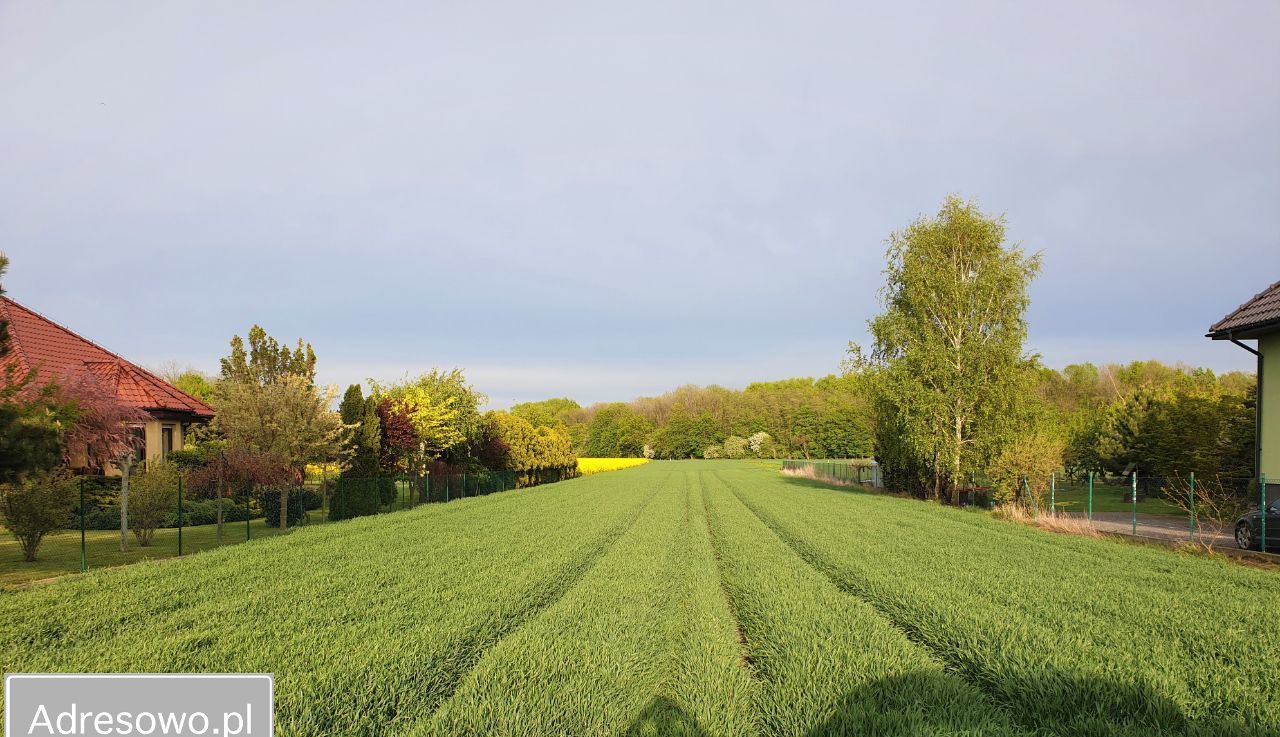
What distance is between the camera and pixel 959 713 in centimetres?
480

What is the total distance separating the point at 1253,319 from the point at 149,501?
25444mm

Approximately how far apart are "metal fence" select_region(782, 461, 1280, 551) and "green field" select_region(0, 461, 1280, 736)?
2.38 metres

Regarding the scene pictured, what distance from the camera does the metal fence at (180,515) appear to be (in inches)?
510

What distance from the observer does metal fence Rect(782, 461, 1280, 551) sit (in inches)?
531

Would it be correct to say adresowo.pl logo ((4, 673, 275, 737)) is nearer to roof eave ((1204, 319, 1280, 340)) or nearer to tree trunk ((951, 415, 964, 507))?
roof eave ((1204, 319, 1280, 340))

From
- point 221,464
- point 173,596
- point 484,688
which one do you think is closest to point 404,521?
point 221,464

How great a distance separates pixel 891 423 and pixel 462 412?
20708mm

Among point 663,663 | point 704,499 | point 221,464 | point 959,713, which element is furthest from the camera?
point 704,499

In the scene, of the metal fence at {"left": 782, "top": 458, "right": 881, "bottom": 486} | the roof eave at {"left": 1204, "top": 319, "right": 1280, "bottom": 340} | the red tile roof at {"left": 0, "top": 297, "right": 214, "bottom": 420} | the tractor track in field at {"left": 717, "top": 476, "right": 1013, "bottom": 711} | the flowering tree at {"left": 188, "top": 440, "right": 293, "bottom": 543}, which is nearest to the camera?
the tractor track in field at {"left": 717, "top": 476, "right": 1013, "bottom": 711}

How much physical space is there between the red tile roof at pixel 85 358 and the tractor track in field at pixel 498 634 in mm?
20482

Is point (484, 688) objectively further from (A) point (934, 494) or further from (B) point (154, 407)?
(A) point (934, 494)

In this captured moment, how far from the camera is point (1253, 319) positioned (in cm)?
1550

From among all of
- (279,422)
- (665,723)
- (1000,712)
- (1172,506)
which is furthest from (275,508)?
(1172,506)

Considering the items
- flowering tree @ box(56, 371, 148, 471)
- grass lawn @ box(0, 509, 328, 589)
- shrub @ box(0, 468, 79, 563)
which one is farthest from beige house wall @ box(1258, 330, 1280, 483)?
flowering tree @ box(56, 371, 148, 471)
